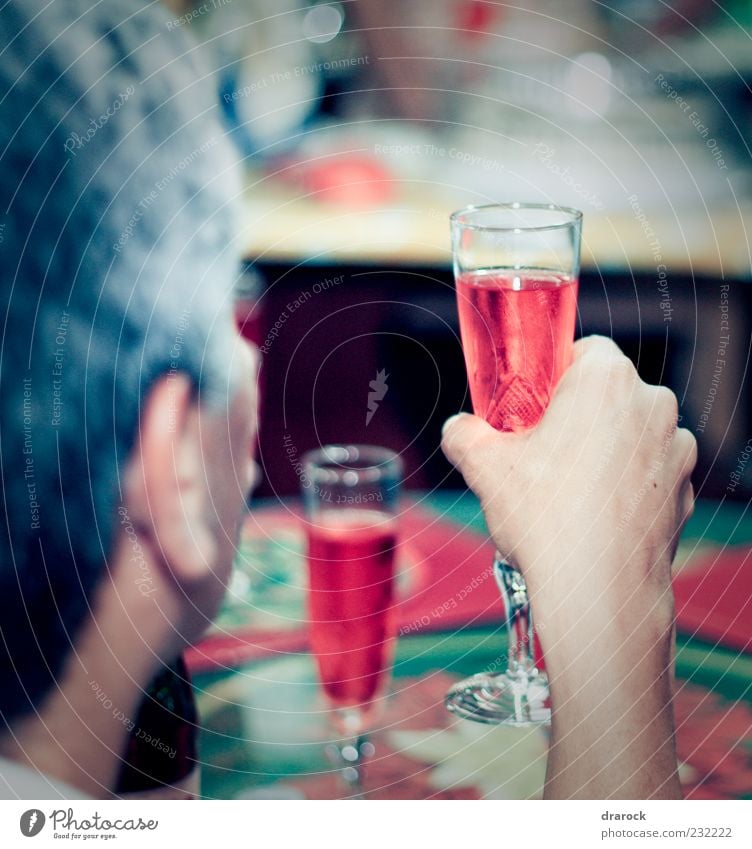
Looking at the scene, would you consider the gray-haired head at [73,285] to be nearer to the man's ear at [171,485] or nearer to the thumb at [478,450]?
the man's ear at [171,485]

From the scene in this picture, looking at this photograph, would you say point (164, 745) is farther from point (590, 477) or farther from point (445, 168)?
point (445, 168)

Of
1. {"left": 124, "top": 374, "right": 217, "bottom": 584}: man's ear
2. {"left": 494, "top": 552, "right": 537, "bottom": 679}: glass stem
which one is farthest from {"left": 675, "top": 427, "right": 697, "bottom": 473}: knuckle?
{"left": 124, "top": 374, "right": 217, "bottom": 584}: man's ear

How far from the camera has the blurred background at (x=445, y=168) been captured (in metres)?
0.58

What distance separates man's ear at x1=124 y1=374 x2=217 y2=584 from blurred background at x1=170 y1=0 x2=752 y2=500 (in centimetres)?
5

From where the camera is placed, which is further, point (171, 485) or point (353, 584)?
point (171, 485)

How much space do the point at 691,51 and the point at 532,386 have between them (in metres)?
0.27

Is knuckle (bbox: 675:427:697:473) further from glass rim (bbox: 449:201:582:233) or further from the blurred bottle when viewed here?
the blurred bottle

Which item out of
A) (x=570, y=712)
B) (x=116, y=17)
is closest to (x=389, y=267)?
(x=116, y=17)

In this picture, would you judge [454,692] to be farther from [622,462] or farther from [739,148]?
[739,148]

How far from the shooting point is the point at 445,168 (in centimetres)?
62

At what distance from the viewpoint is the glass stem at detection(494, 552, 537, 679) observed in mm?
507

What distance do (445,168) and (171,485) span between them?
0.93ft

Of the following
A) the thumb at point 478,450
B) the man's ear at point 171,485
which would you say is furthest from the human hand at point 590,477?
the man's ear at point 171,485

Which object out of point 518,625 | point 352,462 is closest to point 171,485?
point 352,462
